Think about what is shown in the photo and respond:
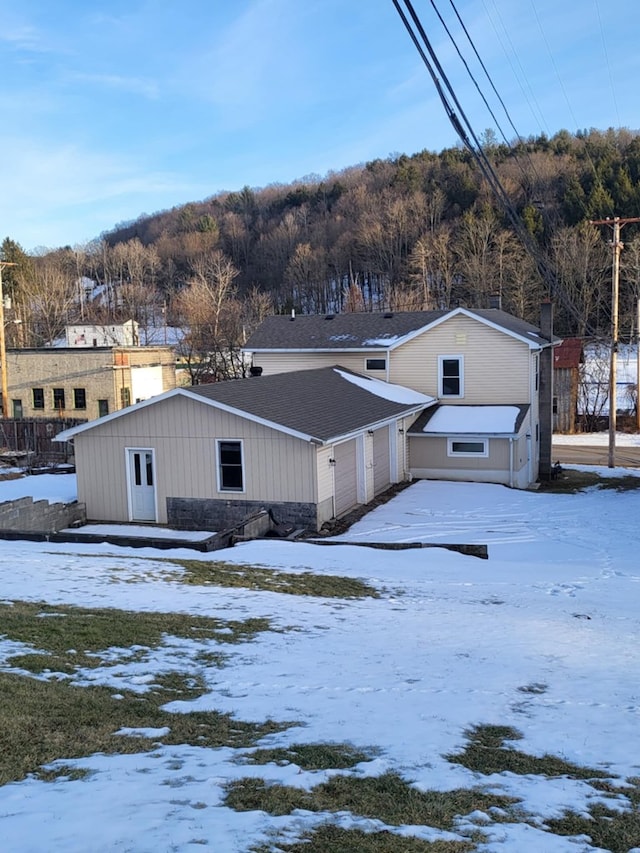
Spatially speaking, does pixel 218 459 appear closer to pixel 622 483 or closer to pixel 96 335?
pixel 622 483

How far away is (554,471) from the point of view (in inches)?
1155

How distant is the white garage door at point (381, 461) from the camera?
77.9 ft

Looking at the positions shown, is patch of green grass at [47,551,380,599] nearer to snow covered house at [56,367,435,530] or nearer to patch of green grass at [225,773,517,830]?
snow covered house at [56,367,435,530]

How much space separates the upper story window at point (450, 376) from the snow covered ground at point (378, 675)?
12.2m

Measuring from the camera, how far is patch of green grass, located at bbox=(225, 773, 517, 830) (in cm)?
464

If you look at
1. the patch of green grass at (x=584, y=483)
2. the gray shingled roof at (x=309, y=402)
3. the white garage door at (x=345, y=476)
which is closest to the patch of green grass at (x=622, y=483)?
the patch of green grass at (x=584, y=483)

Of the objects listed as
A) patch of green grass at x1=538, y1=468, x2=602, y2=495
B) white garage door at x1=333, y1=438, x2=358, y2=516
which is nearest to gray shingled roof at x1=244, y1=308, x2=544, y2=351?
patch of green grass at x1=538, y1=468, x2=602, y2=495

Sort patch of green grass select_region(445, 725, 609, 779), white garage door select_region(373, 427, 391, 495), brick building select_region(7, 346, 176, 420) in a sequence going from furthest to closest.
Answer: brick building select_region(7, 346, 176, 420)
white garage door select_region(373, 427, 391, 495)
patch of green grass select_region(445, 725, 609, 779)

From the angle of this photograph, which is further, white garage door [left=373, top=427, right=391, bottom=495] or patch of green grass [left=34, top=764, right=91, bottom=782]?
white garage door [left=373, top=427, right=391, bottom=495]

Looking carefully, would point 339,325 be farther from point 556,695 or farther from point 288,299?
point 288,299

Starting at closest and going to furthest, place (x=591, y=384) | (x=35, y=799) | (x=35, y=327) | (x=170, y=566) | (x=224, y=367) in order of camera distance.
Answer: (x=35, y=799) < (x=170, y=566) < (x=591, y=384) < (x=224, y=367) < (x=35, y=327)

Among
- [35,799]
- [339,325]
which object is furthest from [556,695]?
[339,325]

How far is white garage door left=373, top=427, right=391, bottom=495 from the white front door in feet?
23.4

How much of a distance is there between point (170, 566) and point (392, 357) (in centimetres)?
1759
